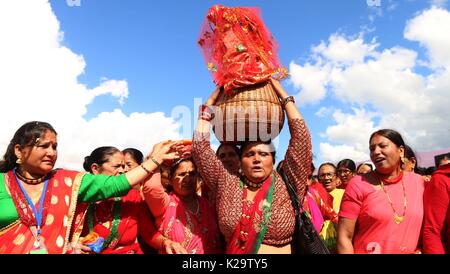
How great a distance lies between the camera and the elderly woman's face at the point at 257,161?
316 centimetres

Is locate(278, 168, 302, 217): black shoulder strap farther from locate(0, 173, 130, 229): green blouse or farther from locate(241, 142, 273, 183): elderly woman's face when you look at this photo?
locate(0, 173, 130, 229): green blouse

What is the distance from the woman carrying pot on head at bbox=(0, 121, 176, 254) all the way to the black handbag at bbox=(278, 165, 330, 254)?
1.17 meters

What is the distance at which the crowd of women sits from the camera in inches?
118

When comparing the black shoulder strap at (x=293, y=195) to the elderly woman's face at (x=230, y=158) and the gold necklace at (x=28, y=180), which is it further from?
the gold necklace at (x=28, y=180)

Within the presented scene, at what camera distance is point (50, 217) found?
300 cm

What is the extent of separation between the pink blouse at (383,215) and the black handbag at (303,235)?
47 centimetres

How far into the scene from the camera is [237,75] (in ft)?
10.7

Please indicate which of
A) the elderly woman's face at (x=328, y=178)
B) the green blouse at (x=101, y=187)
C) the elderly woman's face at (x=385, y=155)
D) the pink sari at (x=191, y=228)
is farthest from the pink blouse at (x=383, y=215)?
the elderly woman's face at (x=328, y=178)

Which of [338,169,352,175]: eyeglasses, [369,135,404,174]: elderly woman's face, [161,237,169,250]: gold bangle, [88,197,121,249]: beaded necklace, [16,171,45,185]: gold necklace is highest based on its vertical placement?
[338,169,352,175]: eyeglasses

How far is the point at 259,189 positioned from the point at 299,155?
45 centimetres

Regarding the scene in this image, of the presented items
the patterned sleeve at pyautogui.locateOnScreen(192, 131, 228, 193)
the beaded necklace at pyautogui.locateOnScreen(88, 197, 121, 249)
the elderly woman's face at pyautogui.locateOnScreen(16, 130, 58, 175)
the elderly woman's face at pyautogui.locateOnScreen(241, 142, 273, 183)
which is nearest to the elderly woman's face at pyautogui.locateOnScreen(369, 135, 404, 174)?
the elderly woman's face at pyautogui.locateOnScreen(241, 142, 273, 183)

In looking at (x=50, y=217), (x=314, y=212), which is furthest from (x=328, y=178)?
(x=50, y=217)

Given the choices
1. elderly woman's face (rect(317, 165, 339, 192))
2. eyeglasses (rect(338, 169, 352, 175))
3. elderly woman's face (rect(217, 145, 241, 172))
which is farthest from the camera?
eyeglasses (rect(338, 169, 352, 175))
